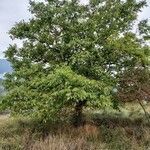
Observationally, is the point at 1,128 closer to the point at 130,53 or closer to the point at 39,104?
the point at 39,104

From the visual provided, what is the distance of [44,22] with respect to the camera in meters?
22.1

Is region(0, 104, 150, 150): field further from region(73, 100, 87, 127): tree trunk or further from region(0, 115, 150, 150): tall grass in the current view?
region(73, 100, 87, 127): tree trunk

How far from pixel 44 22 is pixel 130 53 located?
4.48m

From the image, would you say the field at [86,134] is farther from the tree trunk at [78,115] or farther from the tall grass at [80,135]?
the tree trunk at [78,115]

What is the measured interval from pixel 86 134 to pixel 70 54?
164 inches

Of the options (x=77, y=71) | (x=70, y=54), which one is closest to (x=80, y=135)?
(x=77, y=71)

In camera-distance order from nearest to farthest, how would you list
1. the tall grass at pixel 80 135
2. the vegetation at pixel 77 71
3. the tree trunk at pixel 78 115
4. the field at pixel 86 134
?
the tall grass at pixel 80 135 < the field at pixel 86 134 < the vegetation at pixel 77 71 < the tree trunk at pixel 78 115

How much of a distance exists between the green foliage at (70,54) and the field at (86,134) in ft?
3.39

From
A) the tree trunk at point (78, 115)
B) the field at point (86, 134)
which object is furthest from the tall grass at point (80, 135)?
the tree trunk at point (78, 115)

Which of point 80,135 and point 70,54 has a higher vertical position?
point 70,54

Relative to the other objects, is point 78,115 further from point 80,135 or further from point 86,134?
point 80,135

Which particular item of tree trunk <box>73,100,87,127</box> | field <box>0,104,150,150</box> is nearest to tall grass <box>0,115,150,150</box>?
field <box>0,104,150,150</box>

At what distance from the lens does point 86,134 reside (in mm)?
19609

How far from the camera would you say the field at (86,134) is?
51.4 feet
